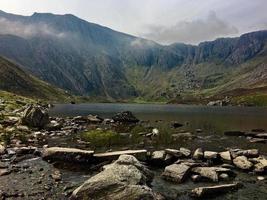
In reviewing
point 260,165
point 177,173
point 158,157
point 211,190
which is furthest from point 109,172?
point 260,165

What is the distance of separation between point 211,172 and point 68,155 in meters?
17.0

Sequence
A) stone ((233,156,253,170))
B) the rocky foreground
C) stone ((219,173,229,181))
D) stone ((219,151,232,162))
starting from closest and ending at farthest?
the rocky foreground, stone ((219,173,229,181)), stone ((233,156,253,170)), stone ((219,151,232,162))

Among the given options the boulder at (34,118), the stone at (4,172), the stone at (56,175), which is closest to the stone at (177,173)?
the stone at (56,175)

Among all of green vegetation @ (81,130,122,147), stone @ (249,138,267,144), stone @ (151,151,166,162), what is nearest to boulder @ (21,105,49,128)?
green vegetation @ (81,130,122,147)

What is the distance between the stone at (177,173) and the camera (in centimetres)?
3369

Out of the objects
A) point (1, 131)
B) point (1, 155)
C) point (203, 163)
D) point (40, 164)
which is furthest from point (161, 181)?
point (1, 131)

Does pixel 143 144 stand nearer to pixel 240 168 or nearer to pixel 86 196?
pixel 240 168

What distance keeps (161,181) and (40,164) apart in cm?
1488

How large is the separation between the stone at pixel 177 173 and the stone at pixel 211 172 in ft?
4.04

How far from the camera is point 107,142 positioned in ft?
187

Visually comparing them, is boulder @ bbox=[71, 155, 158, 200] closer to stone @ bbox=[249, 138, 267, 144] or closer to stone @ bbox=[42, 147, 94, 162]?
stone @ bbox=[42, 147, 94, 162]

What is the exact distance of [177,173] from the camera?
3431 centimetres

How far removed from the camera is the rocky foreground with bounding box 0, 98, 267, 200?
1036 inches

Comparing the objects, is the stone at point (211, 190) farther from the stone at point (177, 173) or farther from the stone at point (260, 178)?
the stone at point (260, 178)
